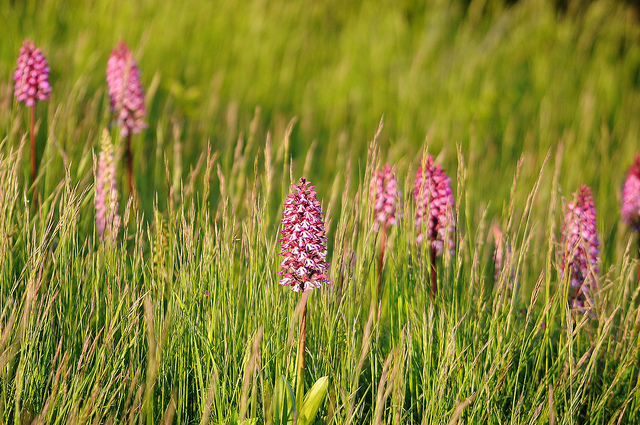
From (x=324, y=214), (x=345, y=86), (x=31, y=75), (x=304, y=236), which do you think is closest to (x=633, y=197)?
(x=324, y=214)

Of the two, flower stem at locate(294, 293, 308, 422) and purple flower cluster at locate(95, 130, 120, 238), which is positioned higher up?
purple flower cluster at locate(95, 130, 120, 238)

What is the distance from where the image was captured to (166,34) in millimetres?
4535

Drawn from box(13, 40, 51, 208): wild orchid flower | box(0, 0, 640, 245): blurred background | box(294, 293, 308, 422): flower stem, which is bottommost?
box(294, 293, 308, 422): flower stem

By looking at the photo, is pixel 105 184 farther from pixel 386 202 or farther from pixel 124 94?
pixel 386 202

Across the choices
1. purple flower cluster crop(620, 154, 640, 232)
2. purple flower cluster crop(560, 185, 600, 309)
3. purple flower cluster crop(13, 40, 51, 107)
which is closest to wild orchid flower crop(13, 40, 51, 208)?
purple flower cluster crop(13, 40, 51, 107)

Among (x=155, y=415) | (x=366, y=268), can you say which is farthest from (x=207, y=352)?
(x=366, y=268)

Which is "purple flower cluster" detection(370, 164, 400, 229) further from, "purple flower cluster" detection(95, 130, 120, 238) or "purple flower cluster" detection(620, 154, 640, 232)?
"purple flower cluster" detection(620, 154, 640, 232)

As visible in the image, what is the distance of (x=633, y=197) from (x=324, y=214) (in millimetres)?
1401

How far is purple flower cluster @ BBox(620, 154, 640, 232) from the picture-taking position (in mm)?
2527

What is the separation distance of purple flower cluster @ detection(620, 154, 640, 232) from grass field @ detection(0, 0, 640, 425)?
0.65 feet

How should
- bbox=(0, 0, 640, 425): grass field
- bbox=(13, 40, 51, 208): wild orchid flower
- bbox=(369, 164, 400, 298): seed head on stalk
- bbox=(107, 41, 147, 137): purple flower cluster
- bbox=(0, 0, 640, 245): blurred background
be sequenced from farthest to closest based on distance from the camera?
bbox=(0, 0, 640, 245): blurred background
bbox=(107, 41, 147, 137): purple flower cluster
bbox=(13, 40, 51, 208): wild orchid flower
bbox=(369, 164, 400, 298): seed head on stalk
bbox=(0, 0, 640, 425): grass field

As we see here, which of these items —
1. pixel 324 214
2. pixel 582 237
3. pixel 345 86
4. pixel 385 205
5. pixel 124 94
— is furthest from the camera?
pixel 345 86

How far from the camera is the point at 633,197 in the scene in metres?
2.56

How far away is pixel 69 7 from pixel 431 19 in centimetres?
362
